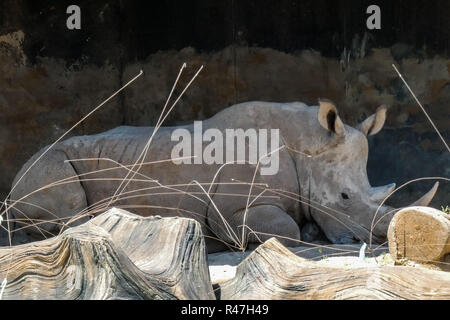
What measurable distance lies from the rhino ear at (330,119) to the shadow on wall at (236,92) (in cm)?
156

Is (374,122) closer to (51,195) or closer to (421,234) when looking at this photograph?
(51,195)

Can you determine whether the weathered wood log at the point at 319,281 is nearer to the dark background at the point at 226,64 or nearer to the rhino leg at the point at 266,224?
the rhino leg at the point at 266,224

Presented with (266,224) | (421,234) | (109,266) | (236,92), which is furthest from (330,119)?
(109,266)

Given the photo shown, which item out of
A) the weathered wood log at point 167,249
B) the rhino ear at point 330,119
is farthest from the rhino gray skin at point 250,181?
the weathered wood log at point 167,249

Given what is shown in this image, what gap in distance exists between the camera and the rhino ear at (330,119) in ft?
29.0

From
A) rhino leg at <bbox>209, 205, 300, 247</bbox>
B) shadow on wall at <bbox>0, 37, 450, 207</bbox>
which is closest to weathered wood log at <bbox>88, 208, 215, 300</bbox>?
rhino leg at <bbox>209, 205, 300, 247</bbox>

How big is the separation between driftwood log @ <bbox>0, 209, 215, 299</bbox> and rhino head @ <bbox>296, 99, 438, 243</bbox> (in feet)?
14.8

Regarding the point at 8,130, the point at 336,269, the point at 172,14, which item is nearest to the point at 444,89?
the point at 172,14

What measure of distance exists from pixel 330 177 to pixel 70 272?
17.6 ft

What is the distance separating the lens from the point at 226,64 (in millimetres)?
10688

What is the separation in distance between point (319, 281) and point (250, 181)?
4.95 metres

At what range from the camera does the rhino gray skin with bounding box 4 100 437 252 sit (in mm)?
8867

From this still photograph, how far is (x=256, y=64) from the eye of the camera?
1065 centimetres

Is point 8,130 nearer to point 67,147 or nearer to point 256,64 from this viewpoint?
point 67,147
